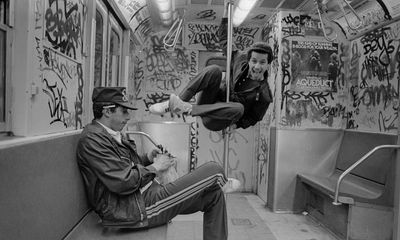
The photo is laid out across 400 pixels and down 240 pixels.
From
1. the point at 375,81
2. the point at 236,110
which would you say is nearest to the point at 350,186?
the point at 375,81

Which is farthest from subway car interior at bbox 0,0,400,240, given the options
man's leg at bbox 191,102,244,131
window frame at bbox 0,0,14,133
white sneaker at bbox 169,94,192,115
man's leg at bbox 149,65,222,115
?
white sneaker at bbox 169,94,192,115

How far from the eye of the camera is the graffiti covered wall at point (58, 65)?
5.61 ft

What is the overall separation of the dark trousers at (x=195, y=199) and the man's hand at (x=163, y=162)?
15 centimetres

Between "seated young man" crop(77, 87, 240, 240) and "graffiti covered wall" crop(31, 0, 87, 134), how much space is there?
20 cm

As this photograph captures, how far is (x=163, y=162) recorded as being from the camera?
8.92ft

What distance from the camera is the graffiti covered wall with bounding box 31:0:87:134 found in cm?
171

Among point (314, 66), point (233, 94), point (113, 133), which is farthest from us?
point (314, 66)

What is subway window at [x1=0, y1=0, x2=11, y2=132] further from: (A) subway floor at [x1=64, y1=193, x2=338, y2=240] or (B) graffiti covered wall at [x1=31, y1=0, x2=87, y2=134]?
(A) subway floor at [x1=64, y1=193, x2=338, y2=240]

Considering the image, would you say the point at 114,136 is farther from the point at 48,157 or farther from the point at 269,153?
the point at 269,153

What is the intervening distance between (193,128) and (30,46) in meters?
4.55

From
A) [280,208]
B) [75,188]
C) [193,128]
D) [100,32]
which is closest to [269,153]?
[280,208]

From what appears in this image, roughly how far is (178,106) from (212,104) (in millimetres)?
265

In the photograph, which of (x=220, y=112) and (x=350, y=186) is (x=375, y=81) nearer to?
(x=350, y=186)

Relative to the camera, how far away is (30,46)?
5.29 feet
